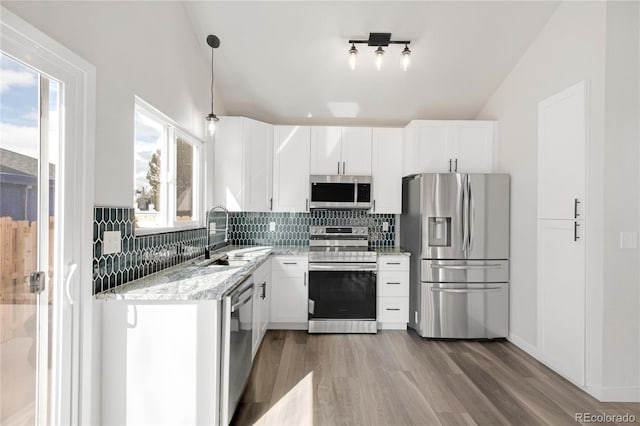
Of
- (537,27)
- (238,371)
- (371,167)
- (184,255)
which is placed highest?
(537,27)

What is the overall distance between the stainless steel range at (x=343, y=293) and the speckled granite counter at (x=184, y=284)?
1.15 meters

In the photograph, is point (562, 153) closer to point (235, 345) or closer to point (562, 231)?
point (562, 231)

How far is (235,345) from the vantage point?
78.7 inches

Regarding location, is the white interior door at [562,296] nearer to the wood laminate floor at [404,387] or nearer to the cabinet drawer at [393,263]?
the wood laminate floor at [404,387]

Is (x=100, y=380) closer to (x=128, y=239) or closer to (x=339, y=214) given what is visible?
(x=128, y=239)

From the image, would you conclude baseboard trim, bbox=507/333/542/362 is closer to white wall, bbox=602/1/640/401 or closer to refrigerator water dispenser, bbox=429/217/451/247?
white wall, bbox=602/1/640/401

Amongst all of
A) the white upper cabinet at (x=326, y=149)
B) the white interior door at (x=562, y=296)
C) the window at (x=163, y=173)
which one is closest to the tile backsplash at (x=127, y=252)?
the window at (x=163, y=173)

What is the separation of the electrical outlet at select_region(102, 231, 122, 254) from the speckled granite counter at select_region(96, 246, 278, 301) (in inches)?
8.7

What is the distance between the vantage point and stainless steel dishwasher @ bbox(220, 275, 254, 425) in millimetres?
1829

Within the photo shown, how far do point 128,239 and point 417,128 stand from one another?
10.2ft

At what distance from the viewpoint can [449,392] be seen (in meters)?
2.50

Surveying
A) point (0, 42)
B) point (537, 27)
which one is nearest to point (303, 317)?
point (0, 42)

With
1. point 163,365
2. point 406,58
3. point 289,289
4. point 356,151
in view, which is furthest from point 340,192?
point 163,365

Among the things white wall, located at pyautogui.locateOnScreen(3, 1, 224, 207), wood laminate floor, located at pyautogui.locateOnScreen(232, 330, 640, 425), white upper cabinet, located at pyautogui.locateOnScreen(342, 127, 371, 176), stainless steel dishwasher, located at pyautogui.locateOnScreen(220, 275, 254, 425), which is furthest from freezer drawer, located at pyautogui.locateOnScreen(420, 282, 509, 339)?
white wall, located at pyautogui.locateOnScreen(3, 1, 224, 207)
